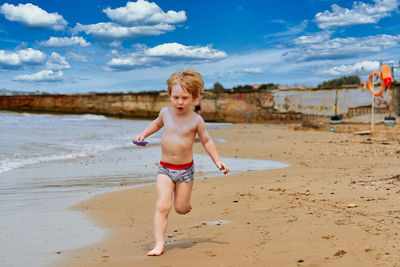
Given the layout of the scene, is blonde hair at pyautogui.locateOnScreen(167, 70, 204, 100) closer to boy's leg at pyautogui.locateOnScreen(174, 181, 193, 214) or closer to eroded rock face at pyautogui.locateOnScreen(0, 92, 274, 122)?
boy's leg at pyautogui.locateOnScreen(174, 181, 193, 214)

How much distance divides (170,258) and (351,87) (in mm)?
23006

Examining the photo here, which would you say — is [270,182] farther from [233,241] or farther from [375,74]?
[375,74]

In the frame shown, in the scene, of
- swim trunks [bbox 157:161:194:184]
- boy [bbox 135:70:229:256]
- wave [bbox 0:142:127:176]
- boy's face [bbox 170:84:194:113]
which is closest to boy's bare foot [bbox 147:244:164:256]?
boy [bbox 135:70:229:256]

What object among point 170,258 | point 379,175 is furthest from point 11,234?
point 379,175

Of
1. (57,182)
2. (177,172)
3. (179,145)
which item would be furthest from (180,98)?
(57,182)

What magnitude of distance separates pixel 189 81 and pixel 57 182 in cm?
426

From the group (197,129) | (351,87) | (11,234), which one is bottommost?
(11,234)

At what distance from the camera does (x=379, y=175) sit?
5.71 meters

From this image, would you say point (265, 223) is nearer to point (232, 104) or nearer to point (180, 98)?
point (180, 98)

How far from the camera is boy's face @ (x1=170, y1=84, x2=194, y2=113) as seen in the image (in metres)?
3.43

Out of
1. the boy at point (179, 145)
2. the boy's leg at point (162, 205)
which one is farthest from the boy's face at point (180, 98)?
the boy's leg at point (162, 205)

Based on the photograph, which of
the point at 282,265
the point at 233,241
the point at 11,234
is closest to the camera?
the point at 282,265

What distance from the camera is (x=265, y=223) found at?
374 cm

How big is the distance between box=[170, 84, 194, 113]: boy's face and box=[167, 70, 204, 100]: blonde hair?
32 millimetres
